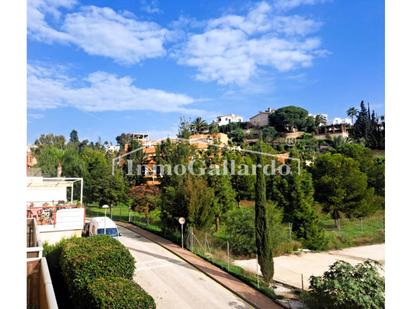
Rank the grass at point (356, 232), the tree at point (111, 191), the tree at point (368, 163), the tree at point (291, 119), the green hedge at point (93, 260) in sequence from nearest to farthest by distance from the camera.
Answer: the green hedge at point (93, 260), the grass at point (356, 232), the tree at point (111, 191), the tree at point (368, 163), the tree at point (291, 119)

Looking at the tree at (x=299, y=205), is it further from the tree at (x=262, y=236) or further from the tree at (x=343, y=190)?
the tree at (x=262, y=236)

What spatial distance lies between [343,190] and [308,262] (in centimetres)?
937

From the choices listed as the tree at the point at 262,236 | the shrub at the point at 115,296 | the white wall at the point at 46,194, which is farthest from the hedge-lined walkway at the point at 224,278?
the white wall at the point at 46,194

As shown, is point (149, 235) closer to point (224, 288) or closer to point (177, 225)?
point (177, 225)

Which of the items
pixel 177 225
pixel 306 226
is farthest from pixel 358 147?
pixel 177 225

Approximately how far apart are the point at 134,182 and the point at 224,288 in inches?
881

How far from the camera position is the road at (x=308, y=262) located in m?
13.9

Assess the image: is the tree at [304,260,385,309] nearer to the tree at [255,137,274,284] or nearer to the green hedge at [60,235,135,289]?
the tree at [255,137,274,284]

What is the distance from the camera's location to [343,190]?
23828 millimetres

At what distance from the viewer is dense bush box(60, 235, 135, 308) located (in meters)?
7.61

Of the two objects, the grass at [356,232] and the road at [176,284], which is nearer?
the road at [176,284]

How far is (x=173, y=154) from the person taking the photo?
22.6 metres

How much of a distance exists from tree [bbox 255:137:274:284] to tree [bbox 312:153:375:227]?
12.1 meters

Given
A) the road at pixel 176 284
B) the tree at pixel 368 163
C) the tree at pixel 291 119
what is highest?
the tree at pixel 291 119
